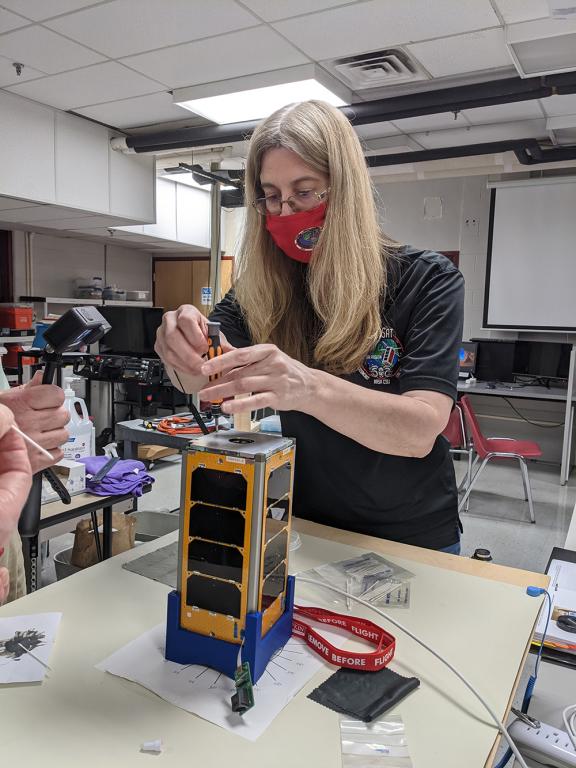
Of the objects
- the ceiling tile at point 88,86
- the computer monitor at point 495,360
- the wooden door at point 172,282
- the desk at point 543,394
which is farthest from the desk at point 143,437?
the wooden door at point 172,282

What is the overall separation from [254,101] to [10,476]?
4.19 meters

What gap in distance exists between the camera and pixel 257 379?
0.85 meters

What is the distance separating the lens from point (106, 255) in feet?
23.7

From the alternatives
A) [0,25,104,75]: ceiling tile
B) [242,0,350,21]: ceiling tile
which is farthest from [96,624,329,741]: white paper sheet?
[0,25,104,75]: ceiling tile

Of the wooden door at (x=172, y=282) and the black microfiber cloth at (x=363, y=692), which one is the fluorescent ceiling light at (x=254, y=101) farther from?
the black microfiber cloth at (x=363, y=692)

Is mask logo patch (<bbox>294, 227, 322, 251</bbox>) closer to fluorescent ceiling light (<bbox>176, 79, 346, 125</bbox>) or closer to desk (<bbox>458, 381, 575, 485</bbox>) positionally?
fluorescent ceiling light (<bbox>176, 79, 346, 125</bbox>)

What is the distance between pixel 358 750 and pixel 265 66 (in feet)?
12.7

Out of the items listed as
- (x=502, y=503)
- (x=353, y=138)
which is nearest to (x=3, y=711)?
(x=353, y=138)

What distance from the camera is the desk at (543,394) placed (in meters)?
5.14

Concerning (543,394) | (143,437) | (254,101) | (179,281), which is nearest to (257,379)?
(143,437)

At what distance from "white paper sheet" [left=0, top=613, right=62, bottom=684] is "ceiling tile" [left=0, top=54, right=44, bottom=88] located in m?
3.88

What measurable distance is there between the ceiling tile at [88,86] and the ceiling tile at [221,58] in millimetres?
155

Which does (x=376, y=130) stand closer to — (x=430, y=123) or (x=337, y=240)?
(x=430, y=123)

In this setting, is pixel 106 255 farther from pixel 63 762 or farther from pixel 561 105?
pixel 63 762
